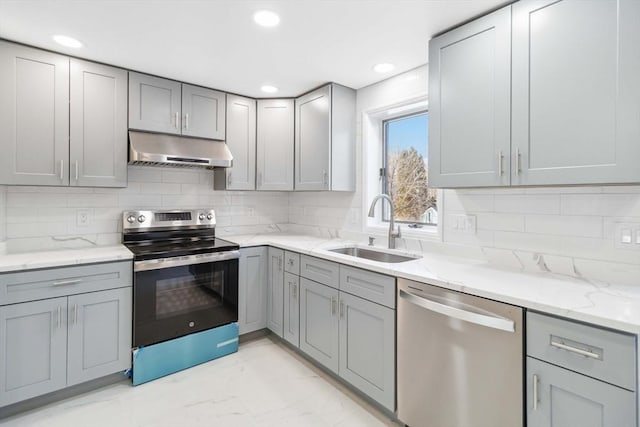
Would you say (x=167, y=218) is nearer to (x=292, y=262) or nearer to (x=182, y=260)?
(x=182, y=260)

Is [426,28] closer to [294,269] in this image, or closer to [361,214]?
[361,214]

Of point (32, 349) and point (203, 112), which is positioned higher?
point (203, 112)

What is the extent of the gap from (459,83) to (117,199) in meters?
2.72

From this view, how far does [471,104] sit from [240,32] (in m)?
1.41

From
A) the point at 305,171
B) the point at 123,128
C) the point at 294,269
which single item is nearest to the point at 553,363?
the point at 294,269

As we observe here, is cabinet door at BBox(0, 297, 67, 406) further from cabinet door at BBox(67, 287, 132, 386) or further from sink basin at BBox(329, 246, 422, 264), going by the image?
sink basin at BBox(329, 246, 422, 264)

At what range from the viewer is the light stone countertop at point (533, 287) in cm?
117

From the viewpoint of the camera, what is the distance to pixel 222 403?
210 cm

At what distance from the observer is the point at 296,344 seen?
265 cm

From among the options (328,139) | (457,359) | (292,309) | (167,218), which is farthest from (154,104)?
(457,359)

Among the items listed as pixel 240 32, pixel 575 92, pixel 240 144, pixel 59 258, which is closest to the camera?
pixel 575 92

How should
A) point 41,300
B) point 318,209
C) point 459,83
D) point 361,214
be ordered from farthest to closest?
Answer: point 318,209 < point 361,214 < point 41,300 < point 459,83

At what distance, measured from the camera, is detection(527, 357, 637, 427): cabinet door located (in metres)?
1.10

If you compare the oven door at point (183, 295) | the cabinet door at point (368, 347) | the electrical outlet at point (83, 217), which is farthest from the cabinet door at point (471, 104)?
the electrical outlet at point (83, 217)
